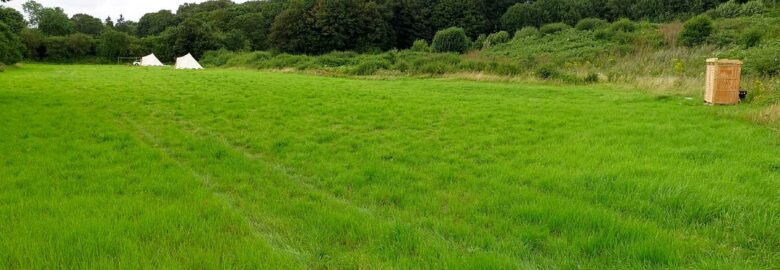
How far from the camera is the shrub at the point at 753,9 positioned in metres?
35.7

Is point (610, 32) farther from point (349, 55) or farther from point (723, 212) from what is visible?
point (723, 212)

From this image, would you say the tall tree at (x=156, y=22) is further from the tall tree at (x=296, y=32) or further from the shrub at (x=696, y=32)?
the shrub at (x=696, y=32)

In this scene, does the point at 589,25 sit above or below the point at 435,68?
above

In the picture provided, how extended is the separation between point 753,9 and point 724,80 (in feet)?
106

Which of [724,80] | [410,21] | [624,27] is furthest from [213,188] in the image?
[410,21]

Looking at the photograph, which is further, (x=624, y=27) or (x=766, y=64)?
(x=624, y=27)

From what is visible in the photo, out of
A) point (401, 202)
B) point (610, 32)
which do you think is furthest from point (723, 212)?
point (610, 32)

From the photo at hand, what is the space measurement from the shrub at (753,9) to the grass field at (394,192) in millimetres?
32671

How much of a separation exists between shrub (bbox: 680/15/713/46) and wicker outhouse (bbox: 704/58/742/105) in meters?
17.8

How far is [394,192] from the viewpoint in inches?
216

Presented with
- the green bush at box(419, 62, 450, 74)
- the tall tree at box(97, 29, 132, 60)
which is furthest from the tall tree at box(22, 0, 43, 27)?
the green bush at box(419, 62, 450, 74)

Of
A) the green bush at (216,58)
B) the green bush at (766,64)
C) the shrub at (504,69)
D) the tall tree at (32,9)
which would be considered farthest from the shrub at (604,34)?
the tall tree at (32,9)

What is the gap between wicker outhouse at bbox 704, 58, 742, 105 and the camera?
11.7m

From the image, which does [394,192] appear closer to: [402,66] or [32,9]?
[402,66]
